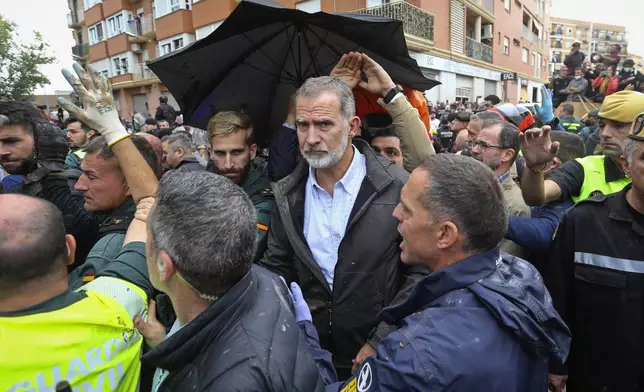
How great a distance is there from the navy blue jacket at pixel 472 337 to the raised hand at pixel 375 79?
1.34 metres

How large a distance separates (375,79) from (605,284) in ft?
5.64

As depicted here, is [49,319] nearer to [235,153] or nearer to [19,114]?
[235,153]

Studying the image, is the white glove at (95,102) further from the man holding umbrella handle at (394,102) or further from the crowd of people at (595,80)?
the crowd of people at (595,80)

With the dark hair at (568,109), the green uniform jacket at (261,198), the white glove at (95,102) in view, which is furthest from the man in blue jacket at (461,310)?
the dark hair at (568,109)

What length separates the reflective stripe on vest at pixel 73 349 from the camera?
1149mm

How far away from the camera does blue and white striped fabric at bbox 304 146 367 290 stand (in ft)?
7.20

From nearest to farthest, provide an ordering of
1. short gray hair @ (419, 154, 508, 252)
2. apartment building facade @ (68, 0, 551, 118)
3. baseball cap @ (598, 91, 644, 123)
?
short gray hair @ (419, 154, 508, 252) < baseball cap @ (598, 91, 644, 123) < apartment building facade @ (68, 0, 551, 118)

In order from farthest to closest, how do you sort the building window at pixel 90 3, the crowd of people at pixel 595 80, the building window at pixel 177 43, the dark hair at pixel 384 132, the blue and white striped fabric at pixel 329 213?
the building window at pixel 90 3 < the building window at pixel 177 43 < the crowd of people at pixel 595 80 < the dark hair at pixel 384 132 < the blue and white striped fabric at pixel 329 213

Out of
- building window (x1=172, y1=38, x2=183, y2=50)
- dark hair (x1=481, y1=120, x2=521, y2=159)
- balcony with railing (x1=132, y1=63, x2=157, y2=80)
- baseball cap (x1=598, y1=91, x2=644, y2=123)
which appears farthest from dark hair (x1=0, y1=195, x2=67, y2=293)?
balcony with railing (x1=132, y1=63, x2=157, y2=80)

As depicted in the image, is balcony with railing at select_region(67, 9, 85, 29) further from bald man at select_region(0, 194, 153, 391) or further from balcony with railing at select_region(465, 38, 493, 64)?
bald man at select_region(0, 194, 153, 391)

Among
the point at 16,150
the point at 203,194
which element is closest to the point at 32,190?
the point at 16,150

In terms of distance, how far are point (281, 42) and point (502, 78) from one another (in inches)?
1055

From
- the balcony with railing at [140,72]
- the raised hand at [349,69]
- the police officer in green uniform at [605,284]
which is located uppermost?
the balcony with railing at [140,72]

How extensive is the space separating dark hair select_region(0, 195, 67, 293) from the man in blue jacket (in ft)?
3.07
